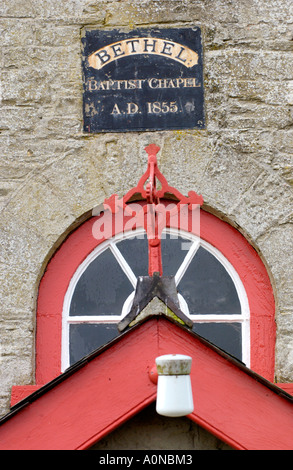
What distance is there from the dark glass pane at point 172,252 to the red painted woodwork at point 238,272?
163 millimetres

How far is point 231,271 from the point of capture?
16.5 ft

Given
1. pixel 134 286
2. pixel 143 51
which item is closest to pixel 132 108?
pixel 143 51

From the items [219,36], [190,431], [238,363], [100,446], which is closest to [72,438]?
[100,446]

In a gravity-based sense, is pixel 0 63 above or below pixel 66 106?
above

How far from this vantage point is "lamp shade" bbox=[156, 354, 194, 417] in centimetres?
256

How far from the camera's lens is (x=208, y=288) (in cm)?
500

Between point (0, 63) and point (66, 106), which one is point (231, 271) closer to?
point (66, 106)

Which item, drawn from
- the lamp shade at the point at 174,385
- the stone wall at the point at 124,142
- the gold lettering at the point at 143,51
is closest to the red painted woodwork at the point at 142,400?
the lamp shade at the point at 174,385

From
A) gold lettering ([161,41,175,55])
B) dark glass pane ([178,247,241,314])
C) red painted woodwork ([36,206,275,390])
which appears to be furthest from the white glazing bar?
gold lettering ([161,41,175,55])

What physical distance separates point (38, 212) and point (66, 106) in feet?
2.44

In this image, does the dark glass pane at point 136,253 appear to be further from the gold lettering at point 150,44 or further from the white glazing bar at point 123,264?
the gold lettering at point 150,44

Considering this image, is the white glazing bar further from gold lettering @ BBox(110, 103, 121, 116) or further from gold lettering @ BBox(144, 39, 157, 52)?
gold lettering @ BBox(144, 39, 157, 52)

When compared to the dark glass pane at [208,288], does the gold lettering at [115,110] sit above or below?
above

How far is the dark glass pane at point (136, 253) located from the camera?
16.6 feet
